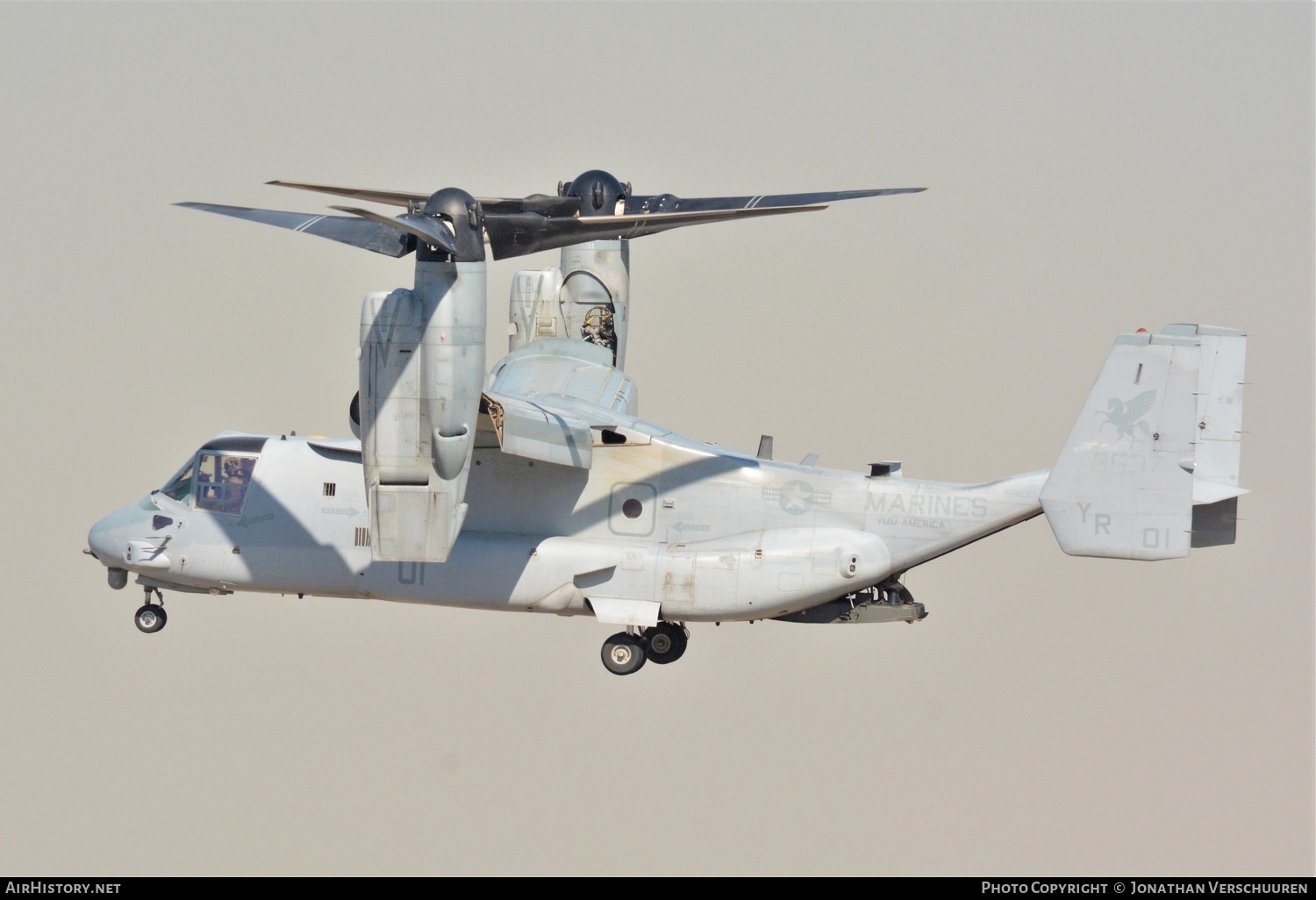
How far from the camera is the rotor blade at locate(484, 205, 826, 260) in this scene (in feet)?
56.9

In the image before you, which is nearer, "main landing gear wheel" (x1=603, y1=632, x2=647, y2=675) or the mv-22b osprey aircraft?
the mv-22b osprey aircraft

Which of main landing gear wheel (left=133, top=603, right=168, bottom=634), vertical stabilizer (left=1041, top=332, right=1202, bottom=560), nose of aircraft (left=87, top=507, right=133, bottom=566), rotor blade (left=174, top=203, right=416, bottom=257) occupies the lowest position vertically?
main landing gear wheel (left=133, top=603, right=168, bottom=634)

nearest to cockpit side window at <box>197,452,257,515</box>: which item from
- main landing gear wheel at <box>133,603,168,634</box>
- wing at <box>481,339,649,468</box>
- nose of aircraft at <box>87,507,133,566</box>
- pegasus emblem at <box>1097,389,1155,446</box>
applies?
nose of aircraft at <box>87,507,133,566</box>

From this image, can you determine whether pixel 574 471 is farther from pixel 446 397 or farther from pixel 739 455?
pixel 446 397

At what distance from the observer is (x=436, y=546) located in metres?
17.5

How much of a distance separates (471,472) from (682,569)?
236 centimetres

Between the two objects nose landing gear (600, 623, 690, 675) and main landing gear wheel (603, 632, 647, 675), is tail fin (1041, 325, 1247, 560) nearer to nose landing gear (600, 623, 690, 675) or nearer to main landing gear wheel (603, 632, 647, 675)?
nose landing gear (600, 623, 690, 675)

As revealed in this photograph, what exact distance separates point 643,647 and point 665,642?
27 centimetres

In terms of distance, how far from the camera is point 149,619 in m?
21.3

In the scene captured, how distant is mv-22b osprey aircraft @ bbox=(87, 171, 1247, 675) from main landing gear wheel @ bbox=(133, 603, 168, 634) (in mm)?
29

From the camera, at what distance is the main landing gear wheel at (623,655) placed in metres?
20.1

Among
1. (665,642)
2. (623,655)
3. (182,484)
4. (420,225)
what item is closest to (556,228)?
(420,225)

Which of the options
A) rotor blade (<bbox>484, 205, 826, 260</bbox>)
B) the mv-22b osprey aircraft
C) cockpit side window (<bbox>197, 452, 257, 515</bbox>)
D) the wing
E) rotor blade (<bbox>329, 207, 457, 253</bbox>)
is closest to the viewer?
rotor blade (<bbox>329, 207, 457, 253</bbox>)

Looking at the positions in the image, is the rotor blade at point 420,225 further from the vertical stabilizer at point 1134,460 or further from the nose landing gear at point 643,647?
the vertical stabilizer at point 1134,460
